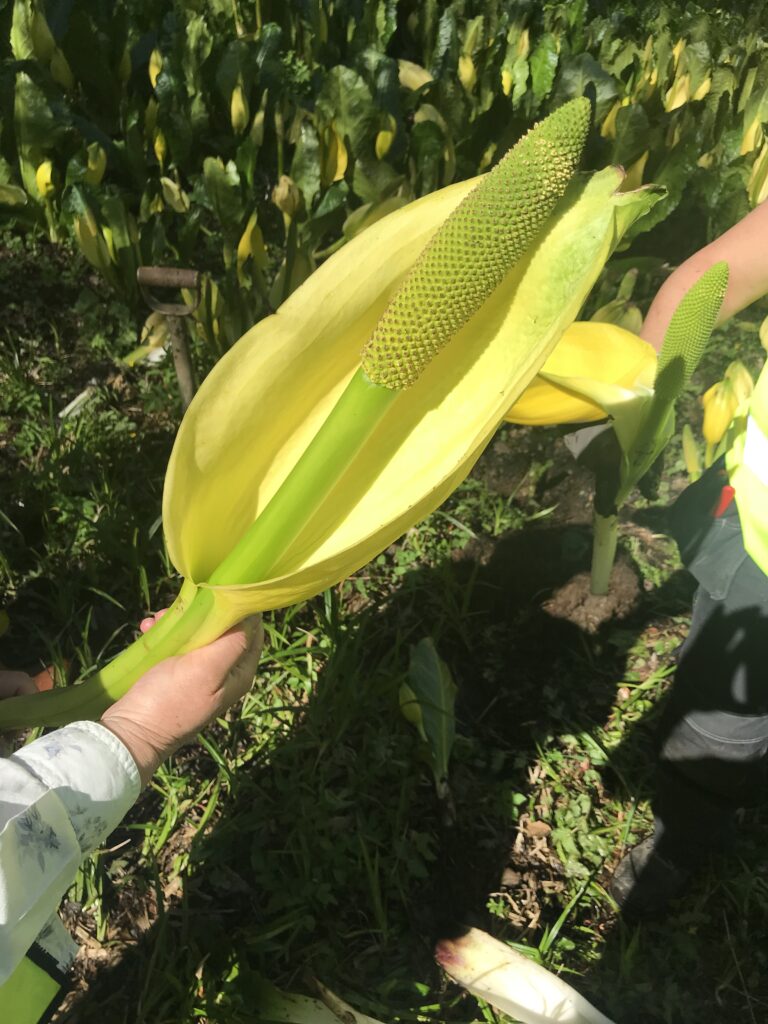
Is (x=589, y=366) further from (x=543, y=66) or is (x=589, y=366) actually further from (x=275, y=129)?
(x=543, y=66)

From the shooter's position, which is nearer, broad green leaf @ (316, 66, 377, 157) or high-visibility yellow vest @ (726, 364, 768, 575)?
high-visibility yellow vest @ (726, 364, 768, 575)

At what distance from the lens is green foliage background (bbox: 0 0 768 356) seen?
204 cm

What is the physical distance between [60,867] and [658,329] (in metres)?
1.04

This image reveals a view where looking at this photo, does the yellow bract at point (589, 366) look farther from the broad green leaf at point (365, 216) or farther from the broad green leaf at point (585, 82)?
the broad green leaf at point (585, 82)

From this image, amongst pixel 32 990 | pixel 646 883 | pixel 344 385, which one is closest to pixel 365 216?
pixel 344 385

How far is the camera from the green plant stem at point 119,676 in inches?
29.5

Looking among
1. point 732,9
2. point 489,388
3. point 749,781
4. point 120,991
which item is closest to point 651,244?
point 749,781

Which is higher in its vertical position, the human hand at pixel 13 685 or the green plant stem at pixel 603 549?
the human hand at pixel 13 685

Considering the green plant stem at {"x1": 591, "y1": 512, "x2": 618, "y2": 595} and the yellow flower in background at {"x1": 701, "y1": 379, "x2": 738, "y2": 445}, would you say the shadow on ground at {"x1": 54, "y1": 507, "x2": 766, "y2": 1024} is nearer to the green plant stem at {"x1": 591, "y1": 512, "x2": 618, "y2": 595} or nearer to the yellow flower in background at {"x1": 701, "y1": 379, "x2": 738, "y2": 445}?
the green plant stem at {"x1": 591, "y1": 512, "x2": 618, "y2": 595}

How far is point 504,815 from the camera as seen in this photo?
144cm

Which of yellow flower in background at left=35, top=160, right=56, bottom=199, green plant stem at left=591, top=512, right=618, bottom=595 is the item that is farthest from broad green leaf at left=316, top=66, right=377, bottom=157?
green plant stem at left=591, top=512, right=618, bottom=595

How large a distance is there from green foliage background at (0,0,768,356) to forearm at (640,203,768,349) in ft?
2.36

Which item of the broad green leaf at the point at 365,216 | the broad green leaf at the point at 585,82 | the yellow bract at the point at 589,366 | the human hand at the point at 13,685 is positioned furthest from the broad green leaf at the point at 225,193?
the human hand at the point at 13,685

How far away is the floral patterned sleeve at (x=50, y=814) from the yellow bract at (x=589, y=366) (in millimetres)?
678
